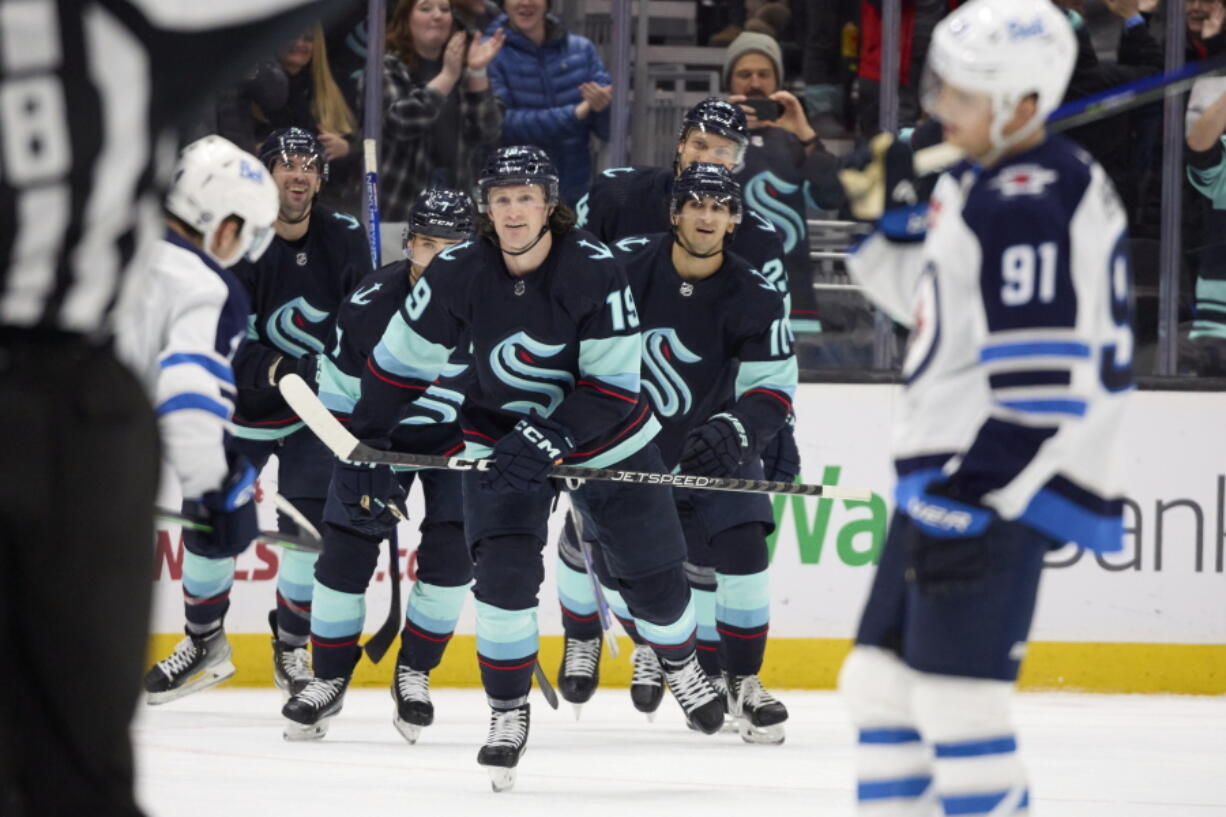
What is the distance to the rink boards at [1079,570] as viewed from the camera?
5.52m

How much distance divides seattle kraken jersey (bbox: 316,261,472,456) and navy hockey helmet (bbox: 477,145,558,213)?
57cm

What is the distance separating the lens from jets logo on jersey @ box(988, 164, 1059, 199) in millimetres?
2125

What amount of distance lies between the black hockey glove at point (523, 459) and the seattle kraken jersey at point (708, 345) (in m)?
0.72

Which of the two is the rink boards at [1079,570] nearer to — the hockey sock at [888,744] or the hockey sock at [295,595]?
the hockey sock at [295,595]

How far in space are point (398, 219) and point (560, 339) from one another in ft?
6.42

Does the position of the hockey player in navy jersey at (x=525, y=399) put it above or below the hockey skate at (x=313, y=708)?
above

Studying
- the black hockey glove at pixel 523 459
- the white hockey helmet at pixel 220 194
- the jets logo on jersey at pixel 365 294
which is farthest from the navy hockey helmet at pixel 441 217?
the white hockey helmet at pixel 220 194

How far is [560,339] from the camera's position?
392 cm

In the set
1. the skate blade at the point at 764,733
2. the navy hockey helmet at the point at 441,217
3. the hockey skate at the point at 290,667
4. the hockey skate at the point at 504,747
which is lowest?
the skate blade at the point at 764,733

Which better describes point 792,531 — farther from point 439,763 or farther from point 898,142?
point 898,142

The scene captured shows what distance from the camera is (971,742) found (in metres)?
2.11

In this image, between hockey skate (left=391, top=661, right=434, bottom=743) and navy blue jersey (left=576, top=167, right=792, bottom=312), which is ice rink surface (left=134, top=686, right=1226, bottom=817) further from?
navy blue jersey (left=576, top=167, right=792, bottom=312)

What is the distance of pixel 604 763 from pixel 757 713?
19.4 inches

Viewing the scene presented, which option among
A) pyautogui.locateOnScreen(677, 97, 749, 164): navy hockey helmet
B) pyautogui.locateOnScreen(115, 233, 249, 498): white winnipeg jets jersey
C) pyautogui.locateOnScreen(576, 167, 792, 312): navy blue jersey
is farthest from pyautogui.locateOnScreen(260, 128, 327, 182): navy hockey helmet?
pyautogui.locateOnScreen(115, 233, 249, 498): white winnipeg jets jersey
